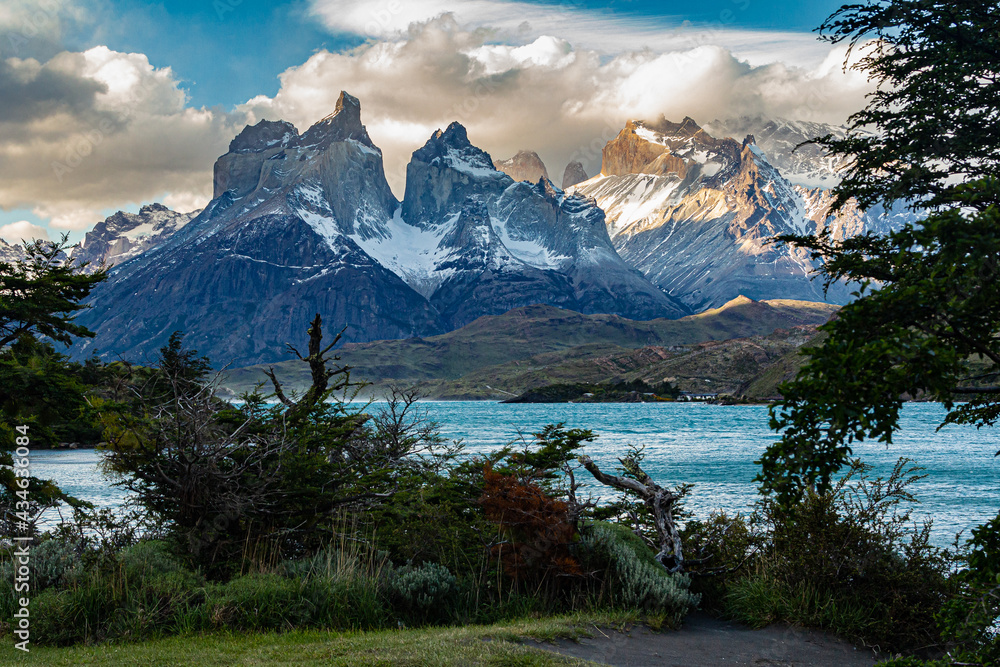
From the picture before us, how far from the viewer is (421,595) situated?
1030cm

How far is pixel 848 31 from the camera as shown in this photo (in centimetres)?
1359

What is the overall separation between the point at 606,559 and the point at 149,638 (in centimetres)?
668

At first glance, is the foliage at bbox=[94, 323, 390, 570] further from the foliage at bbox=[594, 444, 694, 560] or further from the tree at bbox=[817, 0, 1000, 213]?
the tree at bbox=[817, 0, 1000, 213]

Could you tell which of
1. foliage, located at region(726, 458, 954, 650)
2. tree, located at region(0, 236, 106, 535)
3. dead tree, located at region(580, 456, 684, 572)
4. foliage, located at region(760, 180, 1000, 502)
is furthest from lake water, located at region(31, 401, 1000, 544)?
foliage, located at region(760, 180, 1000, 502)

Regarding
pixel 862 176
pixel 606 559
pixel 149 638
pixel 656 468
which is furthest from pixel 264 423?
pixel 656 468

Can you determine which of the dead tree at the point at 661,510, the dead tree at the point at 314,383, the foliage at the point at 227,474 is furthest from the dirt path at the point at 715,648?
the dead tree at the point at 314,383

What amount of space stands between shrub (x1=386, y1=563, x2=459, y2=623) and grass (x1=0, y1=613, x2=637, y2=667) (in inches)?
35.9

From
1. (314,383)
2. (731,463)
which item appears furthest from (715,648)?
(731,463)

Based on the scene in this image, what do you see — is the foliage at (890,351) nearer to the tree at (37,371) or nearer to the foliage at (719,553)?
the foliage at (719,553)

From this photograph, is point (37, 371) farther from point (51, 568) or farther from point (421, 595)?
point (421, 595)

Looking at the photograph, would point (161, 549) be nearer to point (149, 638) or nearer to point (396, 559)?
point (149, 638)

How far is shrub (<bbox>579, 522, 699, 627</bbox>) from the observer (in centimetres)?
1059

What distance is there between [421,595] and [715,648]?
13.7ft

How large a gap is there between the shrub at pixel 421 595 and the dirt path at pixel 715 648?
7.61 feet
